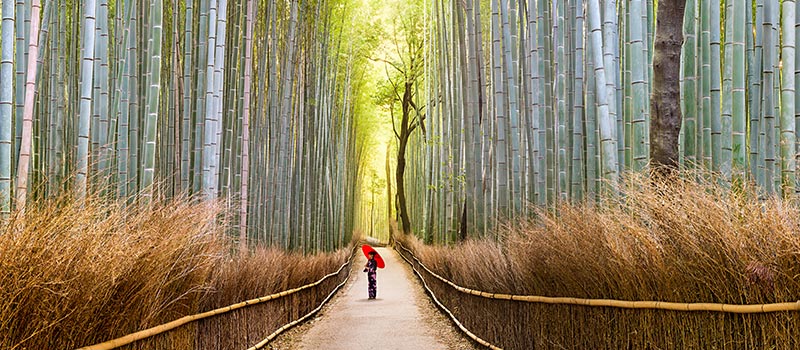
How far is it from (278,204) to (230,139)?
2029mm

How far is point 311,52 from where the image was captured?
1001cm

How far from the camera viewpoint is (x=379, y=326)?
7250 millimetres

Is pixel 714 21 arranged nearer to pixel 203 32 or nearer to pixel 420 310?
pixel 203 32

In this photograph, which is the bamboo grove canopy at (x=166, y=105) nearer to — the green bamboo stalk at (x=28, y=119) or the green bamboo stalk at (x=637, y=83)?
the green bamboo stalk at (x=28, y=119)

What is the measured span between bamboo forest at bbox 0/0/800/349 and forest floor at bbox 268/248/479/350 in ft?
0.16

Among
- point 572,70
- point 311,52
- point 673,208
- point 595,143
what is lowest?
point 673,208

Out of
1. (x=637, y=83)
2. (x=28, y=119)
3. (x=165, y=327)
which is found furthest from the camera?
(x=637, y=83)

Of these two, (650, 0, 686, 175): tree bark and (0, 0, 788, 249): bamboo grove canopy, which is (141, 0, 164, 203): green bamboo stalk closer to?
(0, 0, 788, 249): bamboo grove canopy

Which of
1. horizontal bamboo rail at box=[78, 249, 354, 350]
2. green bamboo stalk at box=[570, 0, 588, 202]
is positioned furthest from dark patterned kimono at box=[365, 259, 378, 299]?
green bamboo stalk at box=[570, 0, 588, 202]

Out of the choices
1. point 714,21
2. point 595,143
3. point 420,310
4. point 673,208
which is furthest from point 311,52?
point 673,208

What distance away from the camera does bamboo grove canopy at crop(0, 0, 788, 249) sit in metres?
3.97

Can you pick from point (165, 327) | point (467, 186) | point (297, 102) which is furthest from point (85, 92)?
point (297, 102)

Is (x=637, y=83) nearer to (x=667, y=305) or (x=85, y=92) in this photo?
(x=667, y=305)

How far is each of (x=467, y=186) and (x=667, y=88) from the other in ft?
16.0
